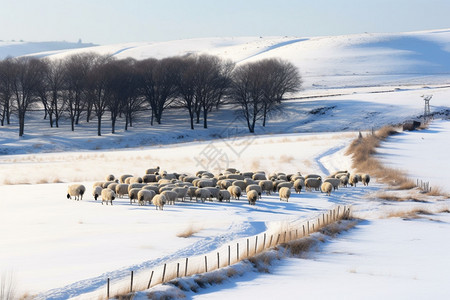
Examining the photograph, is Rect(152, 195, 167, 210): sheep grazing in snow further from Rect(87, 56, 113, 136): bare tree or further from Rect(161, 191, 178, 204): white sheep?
Rect(87, 56, 113, 136): bare tree

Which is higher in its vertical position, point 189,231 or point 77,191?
point 77,191

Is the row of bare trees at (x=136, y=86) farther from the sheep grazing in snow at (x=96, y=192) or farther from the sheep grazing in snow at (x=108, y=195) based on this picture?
the sheep grazing in snow at (x=108, y=195)

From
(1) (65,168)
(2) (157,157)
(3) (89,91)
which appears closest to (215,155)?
(2) (157,157)

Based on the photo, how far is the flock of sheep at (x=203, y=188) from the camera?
30219 mm

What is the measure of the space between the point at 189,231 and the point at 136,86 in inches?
2951

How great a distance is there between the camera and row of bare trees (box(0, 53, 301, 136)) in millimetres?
91750

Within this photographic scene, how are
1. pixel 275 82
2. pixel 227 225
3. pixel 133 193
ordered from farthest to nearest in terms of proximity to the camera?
pixel 275 82 → pixel 133 193 → pixel 227 225

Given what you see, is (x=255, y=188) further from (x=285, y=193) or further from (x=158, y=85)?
(x=158, y=85)

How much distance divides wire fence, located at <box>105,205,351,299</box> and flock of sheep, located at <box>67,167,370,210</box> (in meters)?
7.24

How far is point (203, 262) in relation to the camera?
18156 mm

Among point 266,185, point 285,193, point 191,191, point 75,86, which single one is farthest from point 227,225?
point 75,86

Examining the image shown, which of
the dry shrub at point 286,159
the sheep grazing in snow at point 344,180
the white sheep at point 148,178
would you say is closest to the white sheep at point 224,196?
the white sheep at point 148,178

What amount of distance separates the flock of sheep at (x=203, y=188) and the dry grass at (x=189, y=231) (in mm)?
5379

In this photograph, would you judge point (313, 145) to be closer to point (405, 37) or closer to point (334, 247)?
point (334, 247)
